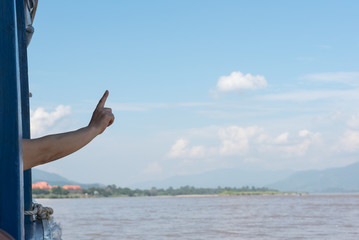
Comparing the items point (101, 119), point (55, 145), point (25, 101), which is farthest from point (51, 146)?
point (25, 101)

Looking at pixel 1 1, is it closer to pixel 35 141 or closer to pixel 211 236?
pixel 35 141

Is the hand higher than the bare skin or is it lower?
higher

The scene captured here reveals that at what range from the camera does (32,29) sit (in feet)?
7.40

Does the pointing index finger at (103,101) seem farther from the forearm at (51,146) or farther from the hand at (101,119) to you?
the forearm at (51,146)

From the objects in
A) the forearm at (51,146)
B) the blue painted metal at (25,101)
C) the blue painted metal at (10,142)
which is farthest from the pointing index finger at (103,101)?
the blue painted metal at (25,101)

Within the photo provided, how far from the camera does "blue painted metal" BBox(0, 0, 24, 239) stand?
1088 millimetres

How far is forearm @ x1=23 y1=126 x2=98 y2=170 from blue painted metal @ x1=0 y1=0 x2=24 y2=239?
2.3 inches

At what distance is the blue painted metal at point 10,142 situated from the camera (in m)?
1.09

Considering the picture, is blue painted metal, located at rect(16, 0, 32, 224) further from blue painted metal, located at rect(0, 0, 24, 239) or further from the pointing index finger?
blue painted metal, located at rect(0, 0, 24, 239)

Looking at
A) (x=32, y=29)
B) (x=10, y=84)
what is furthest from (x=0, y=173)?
(x=32, y=29)

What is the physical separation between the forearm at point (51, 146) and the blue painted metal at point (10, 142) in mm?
59

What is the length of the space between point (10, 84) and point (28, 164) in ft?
0.67

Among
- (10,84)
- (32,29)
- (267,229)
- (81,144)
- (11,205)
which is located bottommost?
(267,229)

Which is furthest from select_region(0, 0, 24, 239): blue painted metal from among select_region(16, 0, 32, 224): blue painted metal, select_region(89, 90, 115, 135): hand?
select_region(16, 0, 32, 224): blue painted metal
